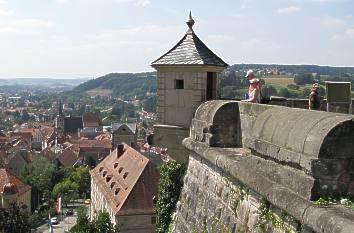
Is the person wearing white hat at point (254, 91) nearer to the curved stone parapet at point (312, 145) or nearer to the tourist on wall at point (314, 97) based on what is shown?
the tourist on wall at point (314, 97)

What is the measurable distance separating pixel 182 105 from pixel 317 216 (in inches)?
258

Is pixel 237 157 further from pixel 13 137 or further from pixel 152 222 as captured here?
pixel 13 137

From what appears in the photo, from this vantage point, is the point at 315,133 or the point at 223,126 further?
the point at 223,126

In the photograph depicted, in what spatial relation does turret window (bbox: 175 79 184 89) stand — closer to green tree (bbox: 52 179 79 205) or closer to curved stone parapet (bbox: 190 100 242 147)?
curved stone parapet (bbox: 190 100 242 147)

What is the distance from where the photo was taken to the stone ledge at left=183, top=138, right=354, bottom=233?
4.36 m

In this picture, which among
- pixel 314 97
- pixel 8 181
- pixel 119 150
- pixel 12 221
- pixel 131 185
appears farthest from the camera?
pixel 8 181

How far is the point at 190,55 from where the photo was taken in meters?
11.0

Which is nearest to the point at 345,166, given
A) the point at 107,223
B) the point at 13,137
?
the point at 107,223

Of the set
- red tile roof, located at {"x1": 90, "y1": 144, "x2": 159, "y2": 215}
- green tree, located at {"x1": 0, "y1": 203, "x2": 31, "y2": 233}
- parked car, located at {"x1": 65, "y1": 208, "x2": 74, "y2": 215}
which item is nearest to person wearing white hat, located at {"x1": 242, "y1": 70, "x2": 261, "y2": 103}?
red tile roof, located at {"x1": 90, "y1": 144, "x2": 159, "y2": 215}

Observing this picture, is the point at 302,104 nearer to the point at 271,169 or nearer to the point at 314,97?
the point at 314,97

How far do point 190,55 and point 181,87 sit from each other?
0.77m

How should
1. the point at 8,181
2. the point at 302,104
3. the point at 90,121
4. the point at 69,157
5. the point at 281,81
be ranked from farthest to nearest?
the point at 90,121 → the point at 69,157 → the point at 281,81 → the point at 8,181 → the point at 302,104

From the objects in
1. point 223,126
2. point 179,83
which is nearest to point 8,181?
point 179,83

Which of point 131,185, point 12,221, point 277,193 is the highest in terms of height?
point 277,193
